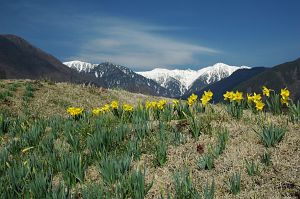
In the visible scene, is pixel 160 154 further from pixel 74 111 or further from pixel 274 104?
pixel 74 111

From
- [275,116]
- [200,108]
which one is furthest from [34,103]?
[275,116]

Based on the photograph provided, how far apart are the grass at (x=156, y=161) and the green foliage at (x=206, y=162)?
2 centimetres

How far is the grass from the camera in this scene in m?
4.14

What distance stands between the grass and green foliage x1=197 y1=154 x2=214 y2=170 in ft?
0.06

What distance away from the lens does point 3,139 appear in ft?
25.1

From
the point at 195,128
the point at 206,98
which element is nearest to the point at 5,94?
the point at 206,98

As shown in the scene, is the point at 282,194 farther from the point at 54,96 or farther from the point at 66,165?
the point at 54,96

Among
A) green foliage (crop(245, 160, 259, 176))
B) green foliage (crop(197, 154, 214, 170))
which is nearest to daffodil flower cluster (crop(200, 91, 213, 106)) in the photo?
green foliage (crop(197, 154, 214, 170))

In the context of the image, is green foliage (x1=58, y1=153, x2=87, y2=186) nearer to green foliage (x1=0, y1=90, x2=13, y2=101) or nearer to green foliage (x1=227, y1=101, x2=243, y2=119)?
green foliage (x1=227, y1=101, x2=243, y2=119)

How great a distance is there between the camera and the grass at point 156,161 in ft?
13.6

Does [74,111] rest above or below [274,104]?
below

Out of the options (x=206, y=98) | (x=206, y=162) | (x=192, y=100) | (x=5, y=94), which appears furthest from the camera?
(x=5, y=94)

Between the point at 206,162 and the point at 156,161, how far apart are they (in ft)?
2.58

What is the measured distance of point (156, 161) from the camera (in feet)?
17.1
